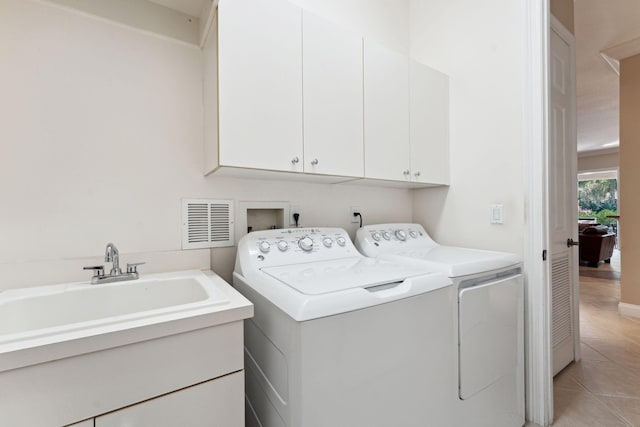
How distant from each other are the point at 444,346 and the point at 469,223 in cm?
102

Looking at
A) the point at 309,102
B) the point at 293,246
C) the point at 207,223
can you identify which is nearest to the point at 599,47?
the point at 309,102

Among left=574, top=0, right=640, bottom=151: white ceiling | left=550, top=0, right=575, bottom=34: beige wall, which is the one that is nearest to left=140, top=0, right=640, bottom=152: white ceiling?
left=574, top=0, right=640, bottom=151: white ceiling

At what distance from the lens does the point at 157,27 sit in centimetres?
141

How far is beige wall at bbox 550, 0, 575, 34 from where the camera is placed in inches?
79.2

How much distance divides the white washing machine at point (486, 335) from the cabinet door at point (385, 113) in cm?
53

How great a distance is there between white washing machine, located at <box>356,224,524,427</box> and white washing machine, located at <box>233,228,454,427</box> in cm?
9

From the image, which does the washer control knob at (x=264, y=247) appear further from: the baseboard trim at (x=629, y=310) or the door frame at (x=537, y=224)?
the baseboard trim at (x=629, y=310)

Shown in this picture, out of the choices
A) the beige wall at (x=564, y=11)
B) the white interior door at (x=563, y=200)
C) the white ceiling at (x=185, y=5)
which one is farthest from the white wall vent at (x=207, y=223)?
the beige wall at (x=564, y=11)

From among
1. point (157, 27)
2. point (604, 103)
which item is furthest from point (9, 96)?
point (604, 103)

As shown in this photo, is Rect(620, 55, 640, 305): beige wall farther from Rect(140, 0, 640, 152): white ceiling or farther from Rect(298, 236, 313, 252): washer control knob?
Rect(298, 236, 313, 252): washer control knob

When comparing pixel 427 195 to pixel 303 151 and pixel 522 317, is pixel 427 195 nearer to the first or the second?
pixel 522 317

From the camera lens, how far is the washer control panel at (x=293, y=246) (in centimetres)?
134

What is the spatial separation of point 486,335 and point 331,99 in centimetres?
136

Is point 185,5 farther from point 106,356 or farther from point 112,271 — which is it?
point 106,356
